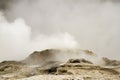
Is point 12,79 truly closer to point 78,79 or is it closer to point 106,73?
point 78,79

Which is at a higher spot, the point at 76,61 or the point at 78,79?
the point at 76,61

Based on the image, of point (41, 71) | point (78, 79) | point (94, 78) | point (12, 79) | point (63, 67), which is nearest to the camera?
point (78, 79)

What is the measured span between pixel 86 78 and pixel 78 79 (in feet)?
30.5

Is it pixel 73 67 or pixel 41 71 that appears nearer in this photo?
pixel 73 67

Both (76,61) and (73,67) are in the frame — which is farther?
(76,61)

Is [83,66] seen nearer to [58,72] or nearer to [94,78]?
[58,72]

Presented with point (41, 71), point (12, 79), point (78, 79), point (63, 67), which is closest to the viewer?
point (78, 79)

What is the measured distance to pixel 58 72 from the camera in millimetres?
165500

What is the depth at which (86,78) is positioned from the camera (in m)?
144

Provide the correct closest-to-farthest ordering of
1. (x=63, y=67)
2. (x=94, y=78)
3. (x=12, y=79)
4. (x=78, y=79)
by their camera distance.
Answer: (x=78, y=79) → (x=94, y=78) → (x=12, y=79) → (x=63, y=67)

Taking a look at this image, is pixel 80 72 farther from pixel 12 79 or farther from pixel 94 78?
pixel 12 79

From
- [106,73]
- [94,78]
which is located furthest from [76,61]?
[94,78]

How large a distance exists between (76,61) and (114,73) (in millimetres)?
29254

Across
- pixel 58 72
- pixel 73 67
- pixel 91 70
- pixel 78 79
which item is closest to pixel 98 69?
pixel 91 70
